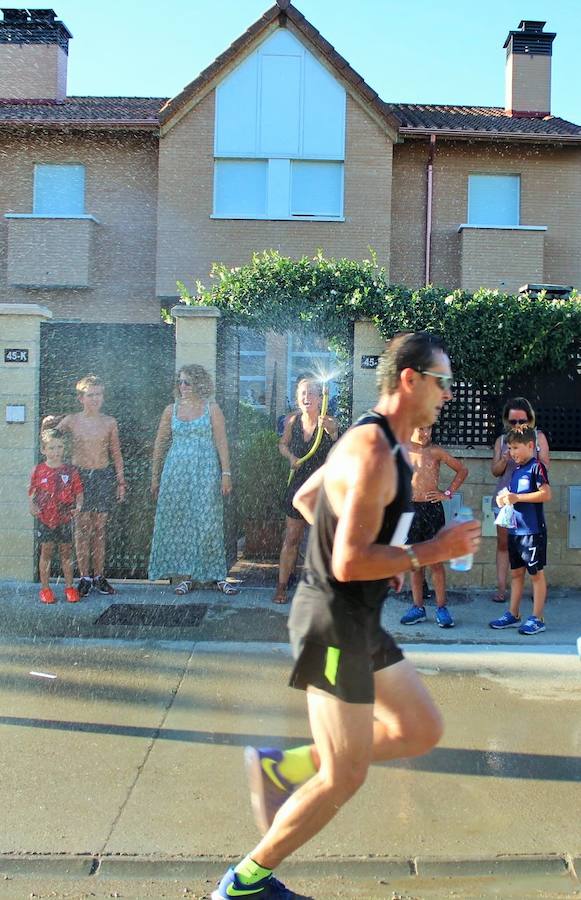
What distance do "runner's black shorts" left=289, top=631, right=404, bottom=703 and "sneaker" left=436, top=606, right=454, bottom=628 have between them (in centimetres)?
431

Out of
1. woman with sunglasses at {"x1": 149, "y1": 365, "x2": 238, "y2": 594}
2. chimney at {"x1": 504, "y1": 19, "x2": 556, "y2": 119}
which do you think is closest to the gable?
chimney at {"x1": 504, "y1": 19, "x2": 556, "y2": 119}

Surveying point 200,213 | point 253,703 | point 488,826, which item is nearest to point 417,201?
point 200,213

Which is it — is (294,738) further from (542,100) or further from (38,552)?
(542,100)

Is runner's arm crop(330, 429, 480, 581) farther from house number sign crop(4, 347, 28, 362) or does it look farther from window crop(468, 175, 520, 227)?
window crop(468, 175, 520, 227)

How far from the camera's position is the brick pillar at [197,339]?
8.52 metres

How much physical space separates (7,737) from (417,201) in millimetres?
15836

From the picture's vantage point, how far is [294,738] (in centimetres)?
475

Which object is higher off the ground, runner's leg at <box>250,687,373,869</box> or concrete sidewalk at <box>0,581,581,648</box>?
runner's leg at <box>250,687,373,869</box>

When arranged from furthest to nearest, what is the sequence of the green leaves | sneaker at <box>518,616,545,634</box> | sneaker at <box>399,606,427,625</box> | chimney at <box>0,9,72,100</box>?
chimney at <box>0,9,72,100</box> < the green leaves < sneaker at <box>399,606,427,625</box> < sneaker at <box>518,616,545,634</box>

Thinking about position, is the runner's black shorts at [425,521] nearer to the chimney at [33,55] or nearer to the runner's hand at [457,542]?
the runner's hand at [457,542]

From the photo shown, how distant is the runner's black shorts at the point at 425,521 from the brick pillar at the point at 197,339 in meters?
2.39

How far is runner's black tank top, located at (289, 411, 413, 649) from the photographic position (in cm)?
295

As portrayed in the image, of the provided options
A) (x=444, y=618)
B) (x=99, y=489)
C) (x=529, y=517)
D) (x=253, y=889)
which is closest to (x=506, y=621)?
(x=444, y=618)

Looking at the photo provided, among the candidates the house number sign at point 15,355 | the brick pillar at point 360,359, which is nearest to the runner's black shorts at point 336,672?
the brick pillar at point 360,359
